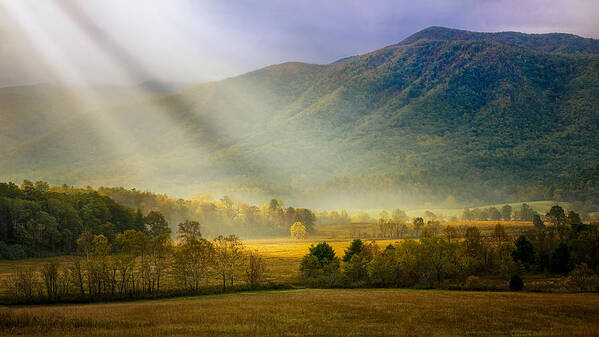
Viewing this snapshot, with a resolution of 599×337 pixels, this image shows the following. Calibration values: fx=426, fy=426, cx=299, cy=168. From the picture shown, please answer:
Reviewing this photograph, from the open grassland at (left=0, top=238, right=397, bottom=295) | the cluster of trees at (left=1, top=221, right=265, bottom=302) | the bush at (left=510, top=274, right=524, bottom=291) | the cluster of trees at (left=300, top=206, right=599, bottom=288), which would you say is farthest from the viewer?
the open grassland at (left=0, top=238, right=397, bottom=295)

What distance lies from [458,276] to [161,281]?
5215 cm

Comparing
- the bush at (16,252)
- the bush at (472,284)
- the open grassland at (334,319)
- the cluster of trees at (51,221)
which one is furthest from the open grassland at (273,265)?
the open grassland at (334,319)

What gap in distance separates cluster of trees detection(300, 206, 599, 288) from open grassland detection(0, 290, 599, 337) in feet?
69.5

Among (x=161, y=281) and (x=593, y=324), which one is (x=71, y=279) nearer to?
(x=161, y=281)

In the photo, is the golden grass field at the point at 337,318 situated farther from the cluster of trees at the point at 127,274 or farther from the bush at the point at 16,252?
the bush at the point at 16,252

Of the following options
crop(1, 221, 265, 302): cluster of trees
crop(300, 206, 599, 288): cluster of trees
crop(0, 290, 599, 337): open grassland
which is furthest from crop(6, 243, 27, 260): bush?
crop(0, 290, 599, 337): open grassland

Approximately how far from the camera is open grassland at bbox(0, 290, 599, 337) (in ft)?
101

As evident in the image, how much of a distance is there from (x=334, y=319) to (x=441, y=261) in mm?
39892

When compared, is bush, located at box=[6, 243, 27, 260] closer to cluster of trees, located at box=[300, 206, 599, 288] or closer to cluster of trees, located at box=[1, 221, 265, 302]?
cluster of trees, located at box=[1, 221, 265, 302]

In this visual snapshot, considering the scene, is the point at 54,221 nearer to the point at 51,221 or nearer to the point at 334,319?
the point at 51,221

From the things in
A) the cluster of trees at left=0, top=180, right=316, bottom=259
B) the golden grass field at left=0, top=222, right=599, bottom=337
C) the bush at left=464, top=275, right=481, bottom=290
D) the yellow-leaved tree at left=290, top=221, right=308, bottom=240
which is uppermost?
the cluster of trees at left=0, top=180, right=316, bottom=259

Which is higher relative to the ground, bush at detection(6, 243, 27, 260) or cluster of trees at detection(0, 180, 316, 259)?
cluster of trees at detection(0, 180, 316, 259)

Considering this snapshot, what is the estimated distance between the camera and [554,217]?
152m

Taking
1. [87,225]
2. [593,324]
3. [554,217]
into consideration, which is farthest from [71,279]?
[554,217]
